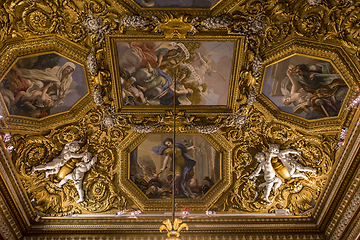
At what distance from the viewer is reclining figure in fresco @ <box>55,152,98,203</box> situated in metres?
8.92

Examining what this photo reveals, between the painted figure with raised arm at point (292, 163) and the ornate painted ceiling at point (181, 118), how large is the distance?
0.03 m

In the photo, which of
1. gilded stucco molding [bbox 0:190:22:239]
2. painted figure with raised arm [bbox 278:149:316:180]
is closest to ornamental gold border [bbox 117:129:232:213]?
painted figure with raised arm [bbox 278:149:316:180]

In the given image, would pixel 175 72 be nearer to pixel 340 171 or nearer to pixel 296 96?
pixel 296 96

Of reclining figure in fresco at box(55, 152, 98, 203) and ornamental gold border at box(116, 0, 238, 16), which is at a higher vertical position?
ornamental gold border at box(116, 0, 238, 16)

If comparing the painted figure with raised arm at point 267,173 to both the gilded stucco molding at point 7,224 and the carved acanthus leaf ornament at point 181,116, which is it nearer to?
the carved acanthus leaf ornament at point 181,116

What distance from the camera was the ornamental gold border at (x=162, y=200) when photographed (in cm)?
934

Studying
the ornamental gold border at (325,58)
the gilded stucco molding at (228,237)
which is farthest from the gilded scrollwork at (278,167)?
the gilded stucco molding at (228,237)

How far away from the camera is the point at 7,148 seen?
25.9 ft

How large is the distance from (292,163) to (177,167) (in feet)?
10.7

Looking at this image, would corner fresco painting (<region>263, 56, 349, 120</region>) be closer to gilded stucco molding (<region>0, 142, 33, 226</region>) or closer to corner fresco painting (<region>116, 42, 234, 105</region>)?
corner fresco painting (<region>116, 42, 234, 105</region>)

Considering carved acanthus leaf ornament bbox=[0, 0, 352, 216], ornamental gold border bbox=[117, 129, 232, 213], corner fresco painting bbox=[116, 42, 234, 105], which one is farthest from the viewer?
ornamental gold border bbox=[117, 129, 232, 213]

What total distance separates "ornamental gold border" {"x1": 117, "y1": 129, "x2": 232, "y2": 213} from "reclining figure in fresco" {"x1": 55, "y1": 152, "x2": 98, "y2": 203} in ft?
2.86

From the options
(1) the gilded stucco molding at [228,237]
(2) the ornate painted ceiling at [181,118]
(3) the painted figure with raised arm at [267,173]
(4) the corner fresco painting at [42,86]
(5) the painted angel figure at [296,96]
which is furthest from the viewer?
(3) the painted figure with raised arm at [267,173]

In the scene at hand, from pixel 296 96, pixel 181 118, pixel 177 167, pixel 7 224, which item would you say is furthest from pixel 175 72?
pixel 7 224
